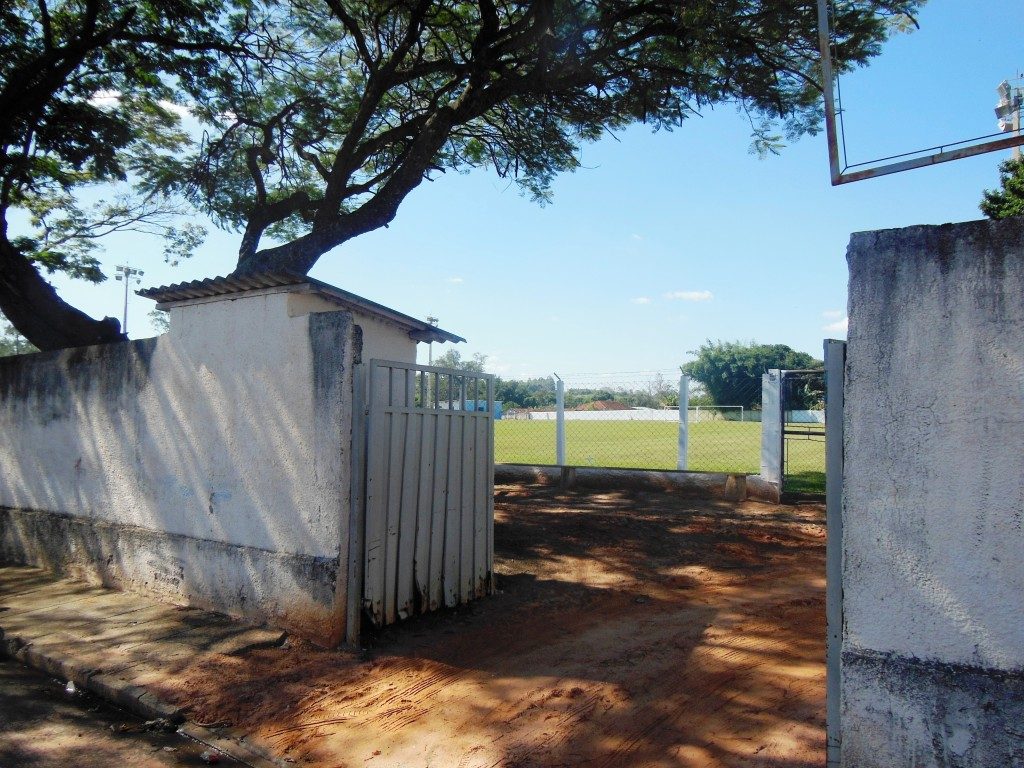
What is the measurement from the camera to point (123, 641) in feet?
17.0

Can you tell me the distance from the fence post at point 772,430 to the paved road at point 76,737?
7.54 metres

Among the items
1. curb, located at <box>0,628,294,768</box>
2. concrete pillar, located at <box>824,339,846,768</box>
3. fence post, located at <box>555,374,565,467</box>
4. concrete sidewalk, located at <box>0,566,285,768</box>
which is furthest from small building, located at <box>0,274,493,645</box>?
fence post, located at <box>555,374,565,467</box>

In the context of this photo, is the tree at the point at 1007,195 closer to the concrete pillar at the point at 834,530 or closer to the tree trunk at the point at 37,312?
the concrete pillar at the point at 834,530

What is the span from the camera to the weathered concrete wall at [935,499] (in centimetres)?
257

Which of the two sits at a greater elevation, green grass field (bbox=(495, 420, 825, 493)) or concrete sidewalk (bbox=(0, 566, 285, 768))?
green grass field (bbox=(495, 420, 825, 493))

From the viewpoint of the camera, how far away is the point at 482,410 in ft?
19.9

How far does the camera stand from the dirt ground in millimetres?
3445

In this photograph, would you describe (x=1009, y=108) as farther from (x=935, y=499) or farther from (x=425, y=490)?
(x=425, y=490)

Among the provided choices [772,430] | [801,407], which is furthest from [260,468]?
[801,407]

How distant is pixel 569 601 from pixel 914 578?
11.3 feet

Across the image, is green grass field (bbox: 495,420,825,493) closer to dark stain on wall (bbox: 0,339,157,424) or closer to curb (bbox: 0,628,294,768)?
dark stain on wall (bbox: 0,339,157,424)

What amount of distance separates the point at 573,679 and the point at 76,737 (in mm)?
2822

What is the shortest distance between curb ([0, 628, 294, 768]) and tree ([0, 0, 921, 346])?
15.2 feet

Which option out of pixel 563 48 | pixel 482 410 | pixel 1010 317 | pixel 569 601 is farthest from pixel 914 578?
pixel 563 48
